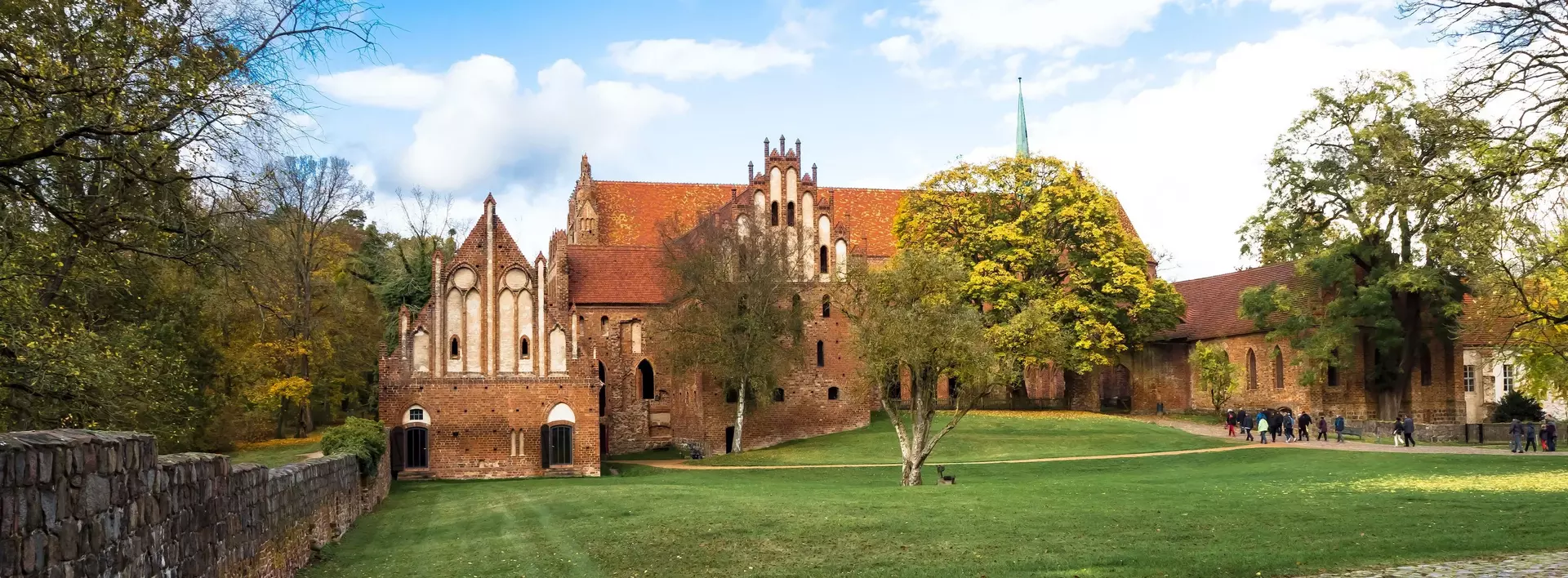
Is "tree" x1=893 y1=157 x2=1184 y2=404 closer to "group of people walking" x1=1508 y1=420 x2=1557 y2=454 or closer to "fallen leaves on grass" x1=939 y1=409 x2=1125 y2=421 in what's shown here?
"fallen leaves on grass" x1=939 y1=409 x2=1125 y2=421

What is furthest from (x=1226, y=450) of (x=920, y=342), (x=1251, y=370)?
(x=1251, y=370)

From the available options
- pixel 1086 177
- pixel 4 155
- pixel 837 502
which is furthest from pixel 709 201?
pixel 4 155

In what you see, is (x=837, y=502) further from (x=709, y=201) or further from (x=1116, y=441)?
(x=709, y=201)

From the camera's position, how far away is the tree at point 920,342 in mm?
30547

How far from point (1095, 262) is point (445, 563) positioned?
1731 inches

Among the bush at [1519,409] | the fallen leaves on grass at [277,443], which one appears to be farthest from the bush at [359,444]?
the bush at [1519,409]

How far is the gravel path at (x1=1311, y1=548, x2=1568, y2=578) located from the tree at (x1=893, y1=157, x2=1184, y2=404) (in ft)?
129

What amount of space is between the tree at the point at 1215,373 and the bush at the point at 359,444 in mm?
39278

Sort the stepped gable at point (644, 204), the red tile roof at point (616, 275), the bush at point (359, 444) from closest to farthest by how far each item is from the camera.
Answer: the bush at point (359, 444) → the red tile roof at point (616, 275) → the stepped gable at point (644, 204)

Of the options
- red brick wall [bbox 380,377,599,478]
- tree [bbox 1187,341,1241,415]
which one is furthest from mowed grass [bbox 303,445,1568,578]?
tree [bbox 1187,341,1241,415]

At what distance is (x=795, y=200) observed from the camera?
56000 mm

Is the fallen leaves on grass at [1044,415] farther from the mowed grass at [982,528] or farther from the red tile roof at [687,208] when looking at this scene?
the mowed grass at [982,528]

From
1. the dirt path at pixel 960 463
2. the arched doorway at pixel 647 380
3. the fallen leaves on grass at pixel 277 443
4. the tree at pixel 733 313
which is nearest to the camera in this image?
the dirt path at pixel 960 463

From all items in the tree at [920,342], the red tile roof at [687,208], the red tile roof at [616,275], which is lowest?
the tree at [920,342]
